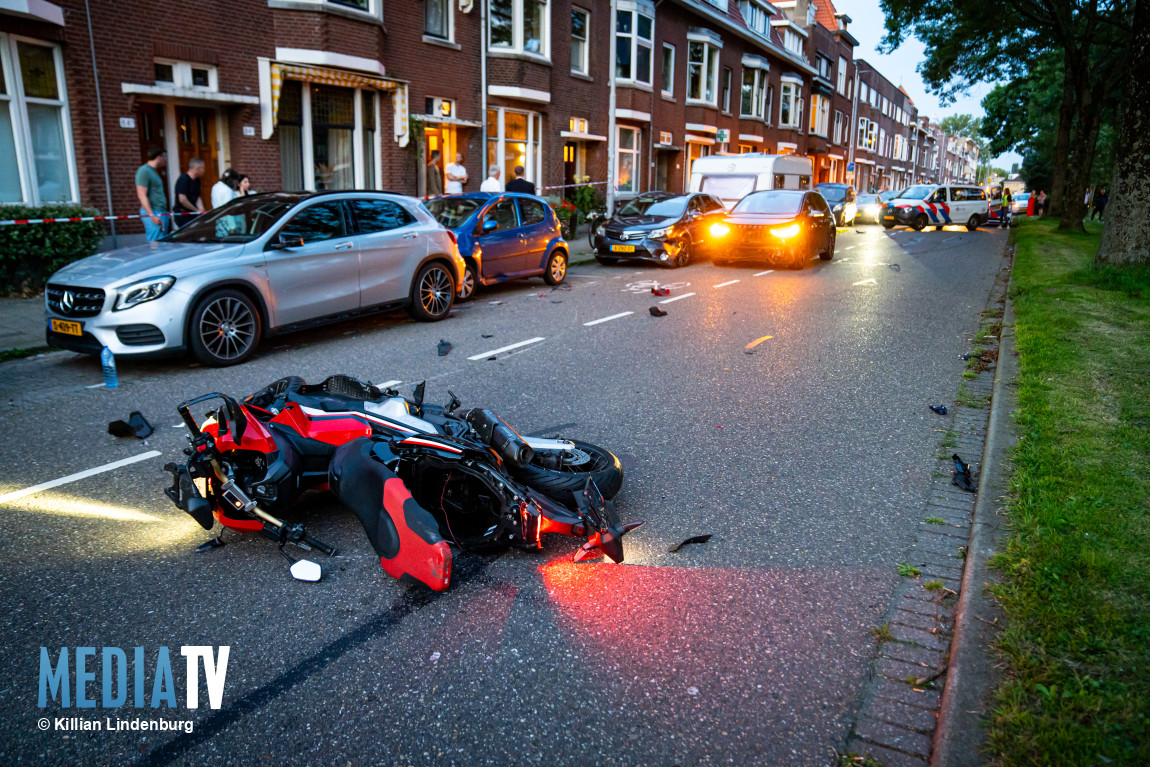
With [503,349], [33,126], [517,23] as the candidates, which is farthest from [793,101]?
[503,349]

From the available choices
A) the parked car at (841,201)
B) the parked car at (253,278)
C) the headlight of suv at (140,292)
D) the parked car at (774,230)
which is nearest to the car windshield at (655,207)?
the parked car at (774,230)

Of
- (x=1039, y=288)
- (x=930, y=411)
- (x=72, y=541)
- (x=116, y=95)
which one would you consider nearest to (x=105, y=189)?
Answer: (x=116, y=95)

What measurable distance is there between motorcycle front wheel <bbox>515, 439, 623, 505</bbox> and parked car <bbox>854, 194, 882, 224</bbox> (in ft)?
118

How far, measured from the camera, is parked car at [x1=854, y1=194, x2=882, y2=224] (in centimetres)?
3725

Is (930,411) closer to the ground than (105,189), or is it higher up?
closer to the ground

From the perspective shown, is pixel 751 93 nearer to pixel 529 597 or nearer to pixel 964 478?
pixel 964 478

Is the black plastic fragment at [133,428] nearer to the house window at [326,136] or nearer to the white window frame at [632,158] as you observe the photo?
the house window at [326,136]

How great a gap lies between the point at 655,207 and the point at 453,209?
6.93 m

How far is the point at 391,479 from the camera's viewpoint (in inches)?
138

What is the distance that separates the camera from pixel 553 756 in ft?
8.66

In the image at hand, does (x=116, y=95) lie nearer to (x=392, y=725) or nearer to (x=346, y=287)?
(x=346, y=287)

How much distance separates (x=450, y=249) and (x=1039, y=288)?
919 centimetres

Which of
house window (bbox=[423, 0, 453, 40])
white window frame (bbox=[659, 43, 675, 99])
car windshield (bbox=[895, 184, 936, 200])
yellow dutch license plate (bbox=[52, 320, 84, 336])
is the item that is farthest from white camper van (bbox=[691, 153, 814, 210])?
yellow dutch license plate (bbox=[52, 320, 84, 336])

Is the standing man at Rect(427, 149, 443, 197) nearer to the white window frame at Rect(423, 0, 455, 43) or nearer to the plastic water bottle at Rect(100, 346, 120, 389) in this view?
the white window frame at Rect(423, 0, 455, 43)
